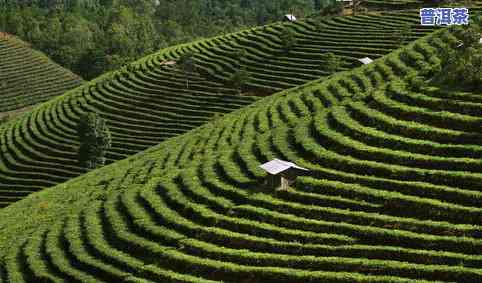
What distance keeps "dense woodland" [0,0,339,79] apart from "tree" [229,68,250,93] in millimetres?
26222

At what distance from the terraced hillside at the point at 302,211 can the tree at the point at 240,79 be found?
21.6 metres

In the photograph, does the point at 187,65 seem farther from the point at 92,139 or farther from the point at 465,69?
the point at 465,69

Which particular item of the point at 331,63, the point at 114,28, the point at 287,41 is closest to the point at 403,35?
the point at 331,63

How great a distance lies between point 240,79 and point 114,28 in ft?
214

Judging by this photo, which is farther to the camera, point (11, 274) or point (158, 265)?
point (11, 274)

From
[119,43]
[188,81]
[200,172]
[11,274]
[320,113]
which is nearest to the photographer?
[11,274]

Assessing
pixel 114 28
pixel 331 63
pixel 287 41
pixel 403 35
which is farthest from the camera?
pixel 114 28

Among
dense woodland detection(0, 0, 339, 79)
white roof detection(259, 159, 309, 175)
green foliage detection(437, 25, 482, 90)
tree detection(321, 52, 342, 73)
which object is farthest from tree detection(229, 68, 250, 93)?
white roof detection(259, 159, 309, 175)

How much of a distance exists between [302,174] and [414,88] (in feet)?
27.0

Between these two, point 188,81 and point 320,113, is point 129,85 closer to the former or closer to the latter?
point 188,81

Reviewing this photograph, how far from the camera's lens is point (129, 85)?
2452 inches

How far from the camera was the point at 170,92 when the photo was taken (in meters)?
58.8

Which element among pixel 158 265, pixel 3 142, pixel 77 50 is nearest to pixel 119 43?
pixel 77 50

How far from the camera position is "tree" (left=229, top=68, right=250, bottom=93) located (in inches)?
2191
